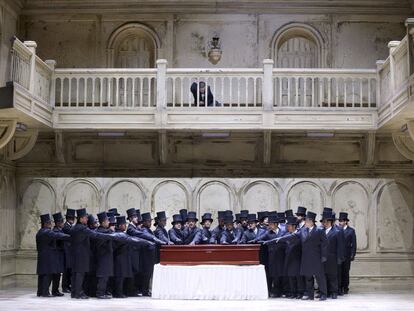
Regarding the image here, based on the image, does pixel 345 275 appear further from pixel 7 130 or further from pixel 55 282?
pixel 7 130

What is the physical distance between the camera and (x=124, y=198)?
16.7 m

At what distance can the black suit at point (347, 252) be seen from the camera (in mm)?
14445

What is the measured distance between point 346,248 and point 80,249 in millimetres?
5005

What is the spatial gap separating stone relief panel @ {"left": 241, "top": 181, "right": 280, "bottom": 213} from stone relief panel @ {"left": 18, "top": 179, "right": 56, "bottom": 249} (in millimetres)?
4249

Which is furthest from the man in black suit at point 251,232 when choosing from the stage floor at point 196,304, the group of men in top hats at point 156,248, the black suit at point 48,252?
the black suit at point 48,252

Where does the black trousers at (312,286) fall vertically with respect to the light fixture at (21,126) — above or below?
below

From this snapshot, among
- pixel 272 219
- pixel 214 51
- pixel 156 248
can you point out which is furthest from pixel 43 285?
pixel 214 51

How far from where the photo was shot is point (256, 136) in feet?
54.4

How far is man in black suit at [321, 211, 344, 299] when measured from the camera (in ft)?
44.9

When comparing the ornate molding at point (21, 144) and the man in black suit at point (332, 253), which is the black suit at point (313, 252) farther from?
the ornate molding at point (21, 144)

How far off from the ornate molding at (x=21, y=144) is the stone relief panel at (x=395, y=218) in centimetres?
752

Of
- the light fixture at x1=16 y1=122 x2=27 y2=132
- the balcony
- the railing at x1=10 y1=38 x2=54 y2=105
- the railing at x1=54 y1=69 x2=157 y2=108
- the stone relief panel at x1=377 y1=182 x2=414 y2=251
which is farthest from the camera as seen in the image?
the stone relief panel at x1=377 y1=182 x2=414 y2=251

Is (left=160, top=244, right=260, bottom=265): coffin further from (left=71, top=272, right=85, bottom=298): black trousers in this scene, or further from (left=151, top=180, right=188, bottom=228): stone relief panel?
(left=151, top=180, right=188, bottom=228): stone relief panel

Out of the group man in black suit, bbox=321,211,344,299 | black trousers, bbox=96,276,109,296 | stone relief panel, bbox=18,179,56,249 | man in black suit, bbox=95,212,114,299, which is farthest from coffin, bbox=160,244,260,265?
stone relief panel, bbox=18,179,56,249
